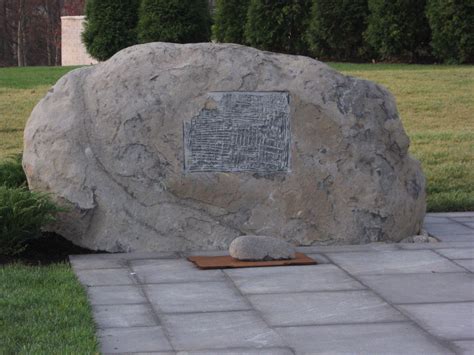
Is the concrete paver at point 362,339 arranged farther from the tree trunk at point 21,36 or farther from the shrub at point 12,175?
the tree trunk at point 21,36

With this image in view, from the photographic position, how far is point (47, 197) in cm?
764

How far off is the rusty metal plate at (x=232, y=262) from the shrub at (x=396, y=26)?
13683 millimetres

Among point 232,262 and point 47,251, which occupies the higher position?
point 232,262

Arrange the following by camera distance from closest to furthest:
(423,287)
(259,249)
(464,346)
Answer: (464,346), (423,287), (259,249)

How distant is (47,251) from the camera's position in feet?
25.9

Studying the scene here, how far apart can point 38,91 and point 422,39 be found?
9066 mm

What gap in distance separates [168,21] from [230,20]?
165cm

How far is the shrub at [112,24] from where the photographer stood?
23031mm

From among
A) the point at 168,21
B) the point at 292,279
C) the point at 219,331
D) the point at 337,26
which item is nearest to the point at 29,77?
the point at 168,21

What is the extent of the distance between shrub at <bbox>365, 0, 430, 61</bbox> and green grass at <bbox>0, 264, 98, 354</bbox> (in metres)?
14.5

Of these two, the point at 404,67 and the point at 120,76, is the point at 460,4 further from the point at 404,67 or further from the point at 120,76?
the point at 120,76

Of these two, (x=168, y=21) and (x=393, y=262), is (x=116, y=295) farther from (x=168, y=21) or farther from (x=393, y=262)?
(x=168, y=21)

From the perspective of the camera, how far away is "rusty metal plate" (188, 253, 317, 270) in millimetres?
7109

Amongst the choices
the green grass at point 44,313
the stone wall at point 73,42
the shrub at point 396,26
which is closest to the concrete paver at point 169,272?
the green grass at point 44,313
